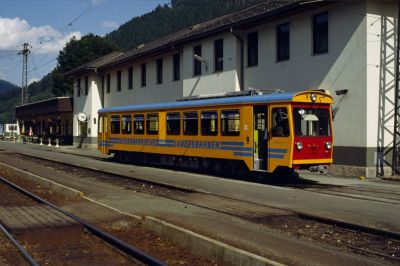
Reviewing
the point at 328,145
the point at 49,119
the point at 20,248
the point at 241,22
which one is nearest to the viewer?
the point at 20,248

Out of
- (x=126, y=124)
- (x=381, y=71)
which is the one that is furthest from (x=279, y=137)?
(x=126, y=124)

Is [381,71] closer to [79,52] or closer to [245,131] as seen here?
[245,131]

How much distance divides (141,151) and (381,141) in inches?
427

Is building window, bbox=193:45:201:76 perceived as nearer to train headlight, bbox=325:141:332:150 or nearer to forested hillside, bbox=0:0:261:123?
forested hillside, bbox=0:0:261:123

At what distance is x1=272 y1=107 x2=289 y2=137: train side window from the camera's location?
16109 millimetres

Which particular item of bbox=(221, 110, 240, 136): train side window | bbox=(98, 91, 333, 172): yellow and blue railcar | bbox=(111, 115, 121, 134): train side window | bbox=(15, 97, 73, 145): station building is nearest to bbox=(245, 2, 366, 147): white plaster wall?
bbox=(98, 91, 333, 172): yellow and blue railcar

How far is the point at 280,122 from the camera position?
53.6 feet

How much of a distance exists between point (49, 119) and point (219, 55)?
37.2 m

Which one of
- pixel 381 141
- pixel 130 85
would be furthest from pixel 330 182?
pixel 130 85

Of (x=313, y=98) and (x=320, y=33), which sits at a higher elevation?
(x=320, y=33)

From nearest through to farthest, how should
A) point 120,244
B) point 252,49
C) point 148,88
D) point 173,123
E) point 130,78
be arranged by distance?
point 120,244, point 173,123, point 252,49, point 148,88, point 130,78

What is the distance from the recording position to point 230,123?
18.2 m

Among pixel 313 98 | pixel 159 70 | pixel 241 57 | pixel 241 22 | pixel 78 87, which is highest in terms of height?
pixel 241 22

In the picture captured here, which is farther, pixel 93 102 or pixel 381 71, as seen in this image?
pixel 93 102
